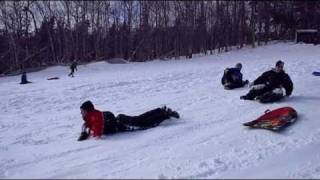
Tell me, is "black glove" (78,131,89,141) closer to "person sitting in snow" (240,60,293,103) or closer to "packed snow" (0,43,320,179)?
"packed snow" (0,43,320,179)

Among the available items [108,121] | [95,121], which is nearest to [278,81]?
[108,121]

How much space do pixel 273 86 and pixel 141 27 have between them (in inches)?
1318

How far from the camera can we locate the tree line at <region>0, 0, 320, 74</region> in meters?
40.8

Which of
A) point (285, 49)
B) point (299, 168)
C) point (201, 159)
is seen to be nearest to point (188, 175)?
point (201, 159)

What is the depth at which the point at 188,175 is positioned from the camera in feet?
21.4

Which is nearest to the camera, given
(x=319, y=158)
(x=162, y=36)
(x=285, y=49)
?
(x=319, y=158)

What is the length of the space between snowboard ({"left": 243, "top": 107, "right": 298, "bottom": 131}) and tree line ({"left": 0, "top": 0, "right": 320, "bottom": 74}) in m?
30.2

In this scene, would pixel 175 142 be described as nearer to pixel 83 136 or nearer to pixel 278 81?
pixel 83 136

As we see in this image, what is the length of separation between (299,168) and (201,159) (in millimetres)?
1472

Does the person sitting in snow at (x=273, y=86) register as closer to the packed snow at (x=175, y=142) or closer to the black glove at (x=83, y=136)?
the packed snow at (x=175, y=142)

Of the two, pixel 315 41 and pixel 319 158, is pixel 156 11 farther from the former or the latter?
pixel 319 158

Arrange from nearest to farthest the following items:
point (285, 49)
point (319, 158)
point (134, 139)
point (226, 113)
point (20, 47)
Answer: point (319, 158), point (134, 139), point (226, 113), point (285, 49), point (20, 47)

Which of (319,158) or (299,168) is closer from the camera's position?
(299,168)

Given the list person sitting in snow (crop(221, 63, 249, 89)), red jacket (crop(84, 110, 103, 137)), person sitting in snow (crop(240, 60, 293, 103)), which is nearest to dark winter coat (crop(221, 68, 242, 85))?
person sitting in snow (crop(221, 63, 249, 89))
